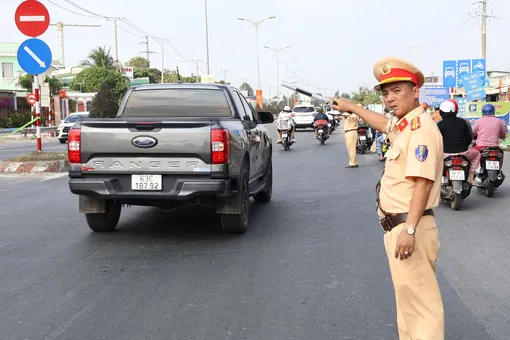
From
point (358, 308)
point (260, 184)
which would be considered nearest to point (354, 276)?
point (358, 308)

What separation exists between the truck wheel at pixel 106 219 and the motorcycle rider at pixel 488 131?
19.7 ft

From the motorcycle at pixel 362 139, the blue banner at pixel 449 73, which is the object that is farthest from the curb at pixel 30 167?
the blue banner at pixel 449 73

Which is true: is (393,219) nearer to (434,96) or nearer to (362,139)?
(362,139)

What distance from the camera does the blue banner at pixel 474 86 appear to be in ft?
81.0

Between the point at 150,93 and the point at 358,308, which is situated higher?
the point at 150,93

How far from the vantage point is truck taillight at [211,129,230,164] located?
645 cm

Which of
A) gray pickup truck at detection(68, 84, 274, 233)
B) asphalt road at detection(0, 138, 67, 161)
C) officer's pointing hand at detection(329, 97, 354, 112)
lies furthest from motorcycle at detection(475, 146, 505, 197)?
asphalt road at detection(0, 138, 67, 161)

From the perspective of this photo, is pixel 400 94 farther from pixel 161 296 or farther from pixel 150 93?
pixel 150 93

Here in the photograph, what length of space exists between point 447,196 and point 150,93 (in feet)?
14.9

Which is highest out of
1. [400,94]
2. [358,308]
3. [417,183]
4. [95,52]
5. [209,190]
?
[95,52]

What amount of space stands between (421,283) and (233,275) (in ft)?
8.68

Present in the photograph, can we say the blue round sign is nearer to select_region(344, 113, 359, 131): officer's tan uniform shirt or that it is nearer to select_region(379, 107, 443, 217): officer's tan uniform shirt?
select_region(344, 113, 359, 131): officer's tan uniform shirt

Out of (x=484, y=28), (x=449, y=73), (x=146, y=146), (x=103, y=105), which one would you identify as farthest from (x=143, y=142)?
(x=484, y=28)

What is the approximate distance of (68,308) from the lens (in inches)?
184
